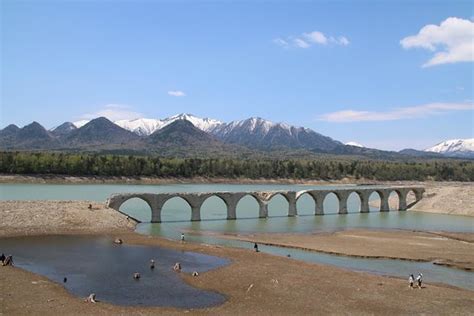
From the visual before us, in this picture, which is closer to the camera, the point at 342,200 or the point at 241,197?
the point at 241,197

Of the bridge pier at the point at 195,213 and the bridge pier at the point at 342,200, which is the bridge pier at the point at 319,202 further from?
the bridge pier at the point at 195,213

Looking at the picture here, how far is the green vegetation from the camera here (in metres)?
114

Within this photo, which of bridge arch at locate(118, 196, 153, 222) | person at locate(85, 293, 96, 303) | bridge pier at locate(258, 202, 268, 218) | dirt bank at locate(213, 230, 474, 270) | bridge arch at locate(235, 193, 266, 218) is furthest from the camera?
bridge pier at locate(258, 202, 268, 218)

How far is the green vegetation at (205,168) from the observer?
11419 centimetres

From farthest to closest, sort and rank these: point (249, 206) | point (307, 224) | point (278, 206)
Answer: point (278, 206) → point (249, 206) → point (307, 224)

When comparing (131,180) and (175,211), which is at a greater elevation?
(131,180)

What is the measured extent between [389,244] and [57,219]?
32.7 meters

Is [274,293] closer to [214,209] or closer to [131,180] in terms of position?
[214,209]

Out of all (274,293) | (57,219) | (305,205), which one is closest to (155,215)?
(57,219)

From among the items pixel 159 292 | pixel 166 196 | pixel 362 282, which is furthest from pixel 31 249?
pixel 362 282

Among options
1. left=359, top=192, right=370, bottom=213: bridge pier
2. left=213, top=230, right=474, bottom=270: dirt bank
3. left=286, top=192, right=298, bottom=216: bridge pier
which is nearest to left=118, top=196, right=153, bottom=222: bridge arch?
left=213, top=230, right=474, bottom=270: dirt bank

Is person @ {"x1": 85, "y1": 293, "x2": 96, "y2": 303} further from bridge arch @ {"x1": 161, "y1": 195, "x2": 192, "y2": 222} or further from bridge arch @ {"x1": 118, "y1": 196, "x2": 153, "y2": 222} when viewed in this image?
bridge arch @ {"x1": 161, "y1": 195, "x2": 192, "y2": 222}

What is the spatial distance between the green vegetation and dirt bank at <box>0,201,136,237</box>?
209 ft

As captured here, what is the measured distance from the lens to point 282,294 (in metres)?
29.3
